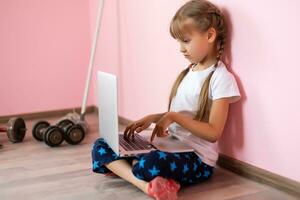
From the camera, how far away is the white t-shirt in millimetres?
1363

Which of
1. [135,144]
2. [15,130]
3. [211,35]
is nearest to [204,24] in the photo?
[211,35]

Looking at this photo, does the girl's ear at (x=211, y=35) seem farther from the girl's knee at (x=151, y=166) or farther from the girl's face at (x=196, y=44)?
the girl's knee at (x=151, y=166)

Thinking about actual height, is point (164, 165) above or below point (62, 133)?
above

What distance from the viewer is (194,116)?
4.73ft

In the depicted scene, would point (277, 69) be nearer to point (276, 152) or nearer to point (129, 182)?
point (276, 152)

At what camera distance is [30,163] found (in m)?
1.69

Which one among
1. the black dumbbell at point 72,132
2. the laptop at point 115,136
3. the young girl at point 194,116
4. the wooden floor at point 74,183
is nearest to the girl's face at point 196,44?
the young girl at point 194,116

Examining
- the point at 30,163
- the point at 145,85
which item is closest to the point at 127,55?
the point at 145,85

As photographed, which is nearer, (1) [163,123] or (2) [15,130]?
(1) [163,123]

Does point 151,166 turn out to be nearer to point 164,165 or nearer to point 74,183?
point 164,165

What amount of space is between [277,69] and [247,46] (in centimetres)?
14

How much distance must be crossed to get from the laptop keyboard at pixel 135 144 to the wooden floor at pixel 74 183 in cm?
13

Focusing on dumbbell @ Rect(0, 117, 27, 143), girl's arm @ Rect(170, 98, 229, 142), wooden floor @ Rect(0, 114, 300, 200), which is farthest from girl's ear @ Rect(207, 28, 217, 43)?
dumbbell @ Rect(0, 117, 27, 143)

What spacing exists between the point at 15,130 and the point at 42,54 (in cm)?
73
